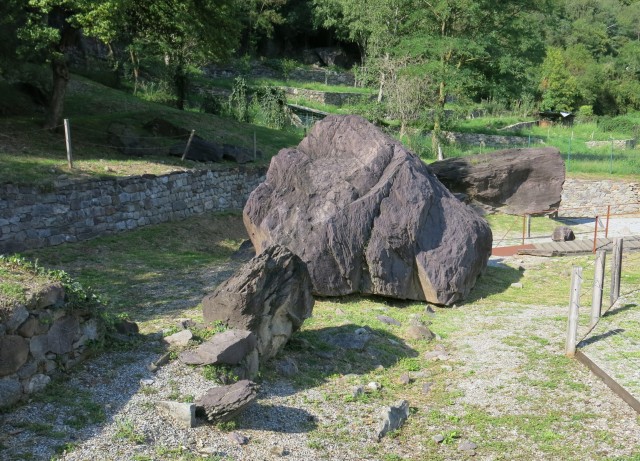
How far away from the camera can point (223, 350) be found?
26.1ft

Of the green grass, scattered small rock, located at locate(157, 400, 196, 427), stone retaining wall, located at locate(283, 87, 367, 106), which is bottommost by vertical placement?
scattered small rock, located at locate(157, 400, 196, 427)

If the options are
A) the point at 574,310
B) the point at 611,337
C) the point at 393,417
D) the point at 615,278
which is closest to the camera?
the point at 393,417

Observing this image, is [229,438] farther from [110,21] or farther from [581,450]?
[110,21]

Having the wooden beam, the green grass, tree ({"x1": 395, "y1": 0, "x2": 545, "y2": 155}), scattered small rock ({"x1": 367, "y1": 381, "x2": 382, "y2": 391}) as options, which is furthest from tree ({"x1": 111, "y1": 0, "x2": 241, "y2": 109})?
the wooden beam

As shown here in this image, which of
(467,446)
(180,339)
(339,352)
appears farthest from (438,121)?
(467,446)

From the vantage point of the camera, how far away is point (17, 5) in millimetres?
16672

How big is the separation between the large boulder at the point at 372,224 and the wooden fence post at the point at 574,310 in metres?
3.25

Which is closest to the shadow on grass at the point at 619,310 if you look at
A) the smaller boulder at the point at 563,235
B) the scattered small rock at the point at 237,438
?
the scattered small rock at the point at 237,438

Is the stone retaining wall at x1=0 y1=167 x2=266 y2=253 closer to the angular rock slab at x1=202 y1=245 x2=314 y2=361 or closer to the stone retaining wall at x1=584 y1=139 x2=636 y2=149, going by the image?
the angular rock slab at x1=202 y1=245 x2=314 y2=361

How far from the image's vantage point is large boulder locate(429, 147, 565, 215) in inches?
905

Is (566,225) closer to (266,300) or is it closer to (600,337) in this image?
(600,337)

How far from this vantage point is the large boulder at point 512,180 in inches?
905

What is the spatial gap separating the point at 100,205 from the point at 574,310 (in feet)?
34.8

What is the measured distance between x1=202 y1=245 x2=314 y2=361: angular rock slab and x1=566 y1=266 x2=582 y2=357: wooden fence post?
354 cm
